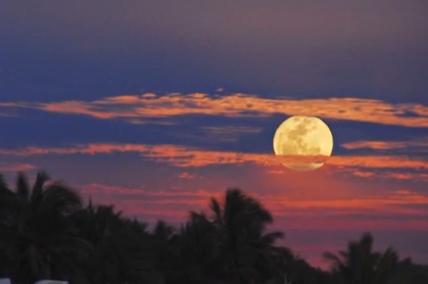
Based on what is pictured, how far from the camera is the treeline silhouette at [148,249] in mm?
48406

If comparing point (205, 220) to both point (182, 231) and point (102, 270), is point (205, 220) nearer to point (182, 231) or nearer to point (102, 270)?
point (182, 231)

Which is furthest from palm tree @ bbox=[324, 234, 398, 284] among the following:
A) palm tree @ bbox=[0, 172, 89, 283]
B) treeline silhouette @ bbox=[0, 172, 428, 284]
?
palm tree @ bbox=[0, 172, 89, 283]

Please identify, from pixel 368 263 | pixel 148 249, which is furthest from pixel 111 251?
pixel 368 263

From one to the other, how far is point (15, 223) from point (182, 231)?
634 inches

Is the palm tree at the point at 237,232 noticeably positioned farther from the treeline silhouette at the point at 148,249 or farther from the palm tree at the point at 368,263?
the palm tree at the point at 368,263

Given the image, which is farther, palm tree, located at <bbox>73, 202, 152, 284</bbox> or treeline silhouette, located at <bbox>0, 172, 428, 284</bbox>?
palm tree, located at <bbox>73, 202, 152, 284</bbox>

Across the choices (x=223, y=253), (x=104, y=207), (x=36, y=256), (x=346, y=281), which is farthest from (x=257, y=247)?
(x=36, y=256)

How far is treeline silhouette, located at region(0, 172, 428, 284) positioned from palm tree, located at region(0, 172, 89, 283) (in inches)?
1.6

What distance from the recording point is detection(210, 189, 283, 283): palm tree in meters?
61.0

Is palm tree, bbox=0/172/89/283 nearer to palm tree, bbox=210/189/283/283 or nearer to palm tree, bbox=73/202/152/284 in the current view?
palm tree, bbox=73/202/152/284

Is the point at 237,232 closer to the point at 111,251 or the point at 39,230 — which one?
the point at 111,251

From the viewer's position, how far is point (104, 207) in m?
61.6

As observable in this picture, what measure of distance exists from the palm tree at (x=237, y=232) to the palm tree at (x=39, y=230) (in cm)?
1332

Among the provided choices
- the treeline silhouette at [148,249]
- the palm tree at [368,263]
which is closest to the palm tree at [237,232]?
the treeline silhouette at [148,249]
